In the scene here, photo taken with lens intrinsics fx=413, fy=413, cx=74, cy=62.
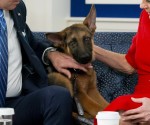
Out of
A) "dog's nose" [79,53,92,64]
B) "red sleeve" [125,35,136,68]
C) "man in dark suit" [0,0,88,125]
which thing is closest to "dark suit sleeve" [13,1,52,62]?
"man in dark suit" [0,0,88,125]

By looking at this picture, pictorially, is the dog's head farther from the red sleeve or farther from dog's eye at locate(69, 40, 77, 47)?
the red sleeve

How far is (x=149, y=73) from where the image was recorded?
2340mm

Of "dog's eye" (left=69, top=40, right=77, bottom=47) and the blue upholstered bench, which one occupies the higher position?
"dog's eye" (left=69, top=40, right=77, bottom=47)

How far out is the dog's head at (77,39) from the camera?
2.54 m

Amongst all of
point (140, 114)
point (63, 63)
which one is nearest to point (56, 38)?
point (63, 63)

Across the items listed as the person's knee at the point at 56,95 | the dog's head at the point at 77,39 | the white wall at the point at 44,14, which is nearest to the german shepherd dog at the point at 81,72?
the dog's head at the point at 77,39

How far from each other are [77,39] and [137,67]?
0.42 m

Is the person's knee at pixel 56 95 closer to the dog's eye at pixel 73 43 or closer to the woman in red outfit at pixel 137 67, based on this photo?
the woman in red outfit at pixel 137 67

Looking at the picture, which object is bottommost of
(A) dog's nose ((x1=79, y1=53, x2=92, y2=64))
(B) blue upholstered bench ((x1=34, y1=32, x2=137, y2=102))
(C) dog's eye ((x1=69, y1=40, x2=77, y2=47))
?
(B) blue upholstered bench ((x1=34, y1=32, x2=137, y2=102))

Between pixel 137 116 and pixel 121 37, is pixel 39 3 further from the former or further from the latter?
pixel 137 116

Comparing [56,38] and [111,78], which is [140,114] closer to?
[111,78]

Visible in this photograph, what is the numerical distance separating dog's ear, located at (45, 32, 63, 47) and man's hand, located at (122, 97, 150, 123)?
35.1 inches

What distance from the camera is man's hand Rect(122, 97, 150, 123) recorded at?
187cm

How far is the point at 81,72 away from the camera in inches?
102
